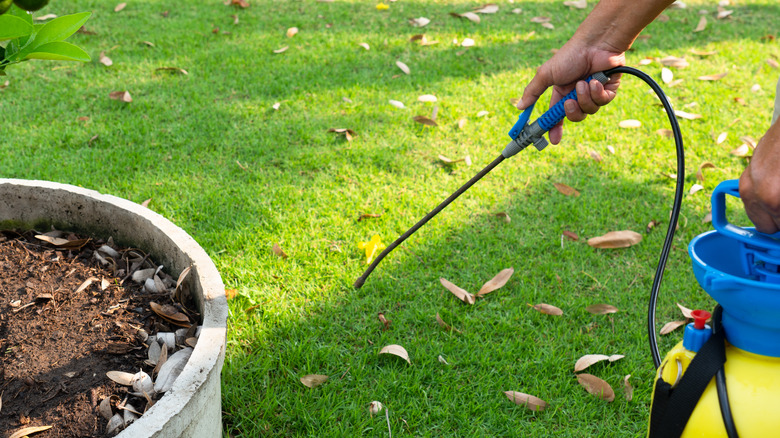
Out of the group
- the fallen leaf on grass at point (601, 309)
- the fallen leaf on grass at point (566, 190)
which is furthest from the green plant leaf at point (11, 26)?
the fallen leaf on grass at point (566, 190)

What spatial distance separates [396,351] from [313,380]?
0.31 metres

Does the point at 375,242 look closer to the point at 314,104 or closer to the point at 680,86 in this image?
the point at 314,104

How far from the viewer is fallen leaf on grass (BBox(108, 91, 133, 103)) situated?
3768 mm

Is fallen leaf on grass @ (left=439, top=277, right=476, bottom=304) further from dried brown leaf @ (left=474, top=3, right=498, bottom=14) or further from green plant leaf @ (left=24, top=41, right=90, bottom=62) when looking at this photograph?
dried brown leaf @ (left=474, top=3, right=498, bottom=14)

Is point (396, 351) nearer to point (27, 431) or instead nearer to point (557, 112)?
point (557, 112)

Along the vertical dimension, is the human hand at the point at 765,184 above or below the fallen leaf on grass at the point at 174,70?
above

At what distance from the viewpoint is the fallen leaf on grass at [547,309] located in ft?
8.13

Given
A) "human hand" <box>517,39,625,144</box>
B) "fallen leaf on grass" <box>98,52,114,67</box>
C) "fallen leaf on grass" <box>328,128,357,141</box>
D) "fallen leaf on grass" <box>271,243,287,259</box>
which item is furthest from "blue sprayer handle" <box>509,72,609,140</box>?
"fallen leaf on grass" <box>98,52,114,67</box>

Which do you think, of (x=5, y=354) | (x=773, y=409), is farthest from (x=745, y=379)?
A: (x=5, y=354)

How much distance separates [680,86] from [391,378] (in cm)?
325

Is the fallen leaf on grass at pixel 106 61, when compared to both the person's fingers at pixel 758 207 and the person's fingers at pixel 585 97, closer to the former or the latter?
the person's fingers at pixel 585 97

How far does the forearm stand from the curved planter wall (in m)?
1.31

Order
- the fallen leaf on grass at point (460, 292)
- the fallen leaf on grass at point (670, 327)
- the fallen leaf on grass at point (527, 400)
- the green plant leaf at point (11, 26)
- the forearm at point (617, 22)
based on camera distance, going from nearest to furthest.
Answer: the green plant leaf at point (11, 26) → the forearm at point (617, 22) → the fallen leaf on grass at point (527, 400) → the fallen leaf on grass at point (670, 327) → the fallen leaf on grass at point (460, 292)

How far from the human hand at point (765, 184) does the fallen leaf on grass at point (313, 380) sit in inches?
55.7
